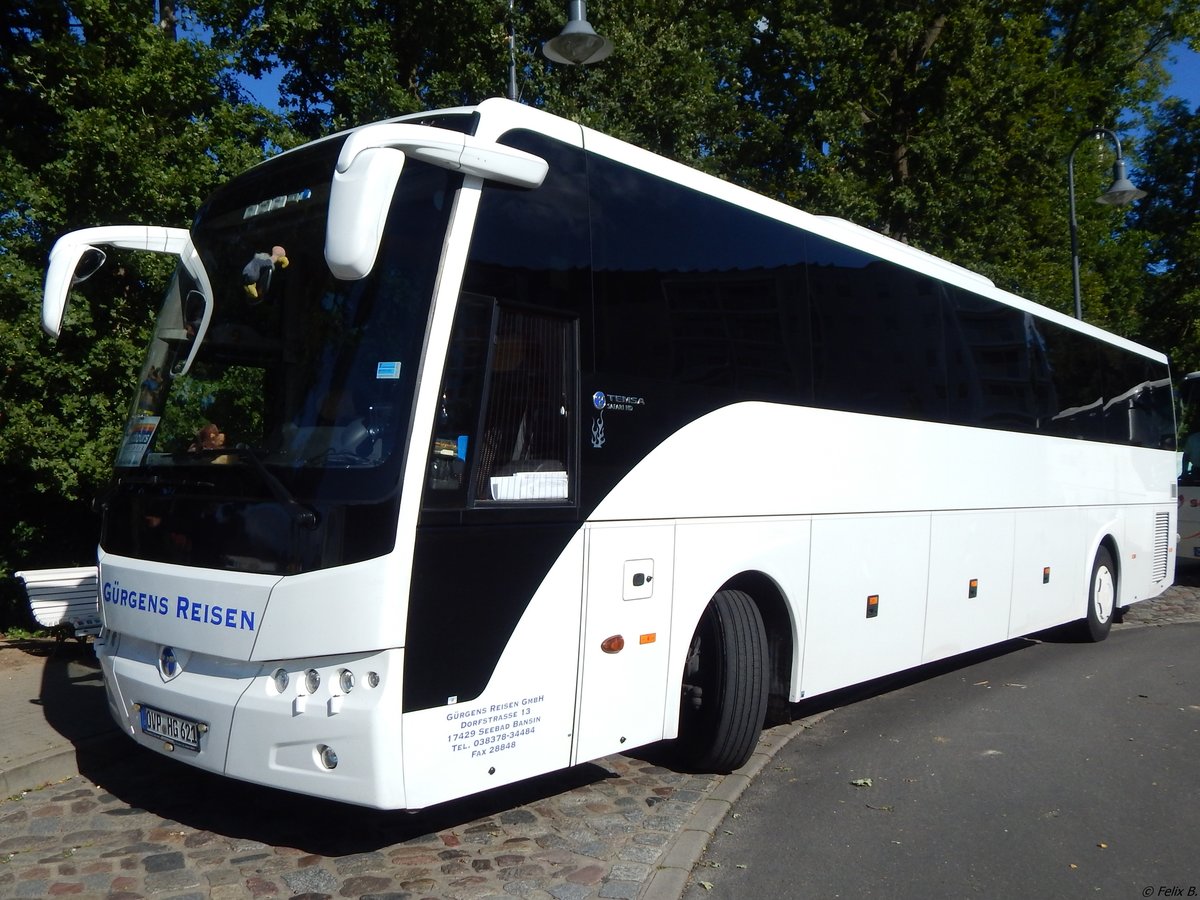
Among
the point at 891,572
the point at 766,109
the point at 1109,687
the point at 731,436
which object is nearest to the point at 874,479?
the point at 891,572

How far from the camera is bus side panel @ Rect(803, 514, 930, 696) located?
291 inches

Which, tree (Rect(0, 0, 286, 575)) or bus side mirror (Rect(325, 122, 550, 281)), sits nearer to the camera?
bus side mirror (Rect(325, 122, 550, 281))

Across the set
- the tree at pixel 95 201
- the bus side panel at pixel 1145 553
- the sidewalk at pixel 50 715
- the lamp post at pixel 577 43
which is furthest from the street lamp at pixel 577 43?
the bus side panel at pixel 1145 553

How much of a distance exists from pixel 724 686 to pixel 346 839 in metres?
2.33

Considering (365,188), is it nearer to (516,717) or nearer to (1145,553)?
(516,717)

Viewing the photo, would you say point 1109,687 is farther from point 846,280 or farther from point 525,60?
point 525,60

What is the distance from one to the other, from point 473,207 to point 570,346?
2.93 ft

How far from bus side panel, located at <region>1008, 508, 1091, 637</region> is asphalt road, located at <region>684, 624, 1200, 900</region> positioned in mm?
843

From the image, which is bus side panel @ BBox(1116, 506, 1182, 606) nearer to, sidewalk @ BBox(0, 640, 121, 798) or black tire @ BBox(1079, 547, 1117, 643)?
black tire @ BBox(1079, 547, 1117, 643)

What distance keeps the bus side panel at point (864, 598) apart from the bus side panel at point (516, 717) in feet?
8.26

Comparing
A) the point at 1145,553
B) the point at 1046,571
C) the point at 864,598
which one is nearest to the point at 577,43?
the point at 864,598

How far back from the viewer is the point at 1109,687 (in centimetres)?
1002

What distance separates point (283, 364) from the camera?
5.05m

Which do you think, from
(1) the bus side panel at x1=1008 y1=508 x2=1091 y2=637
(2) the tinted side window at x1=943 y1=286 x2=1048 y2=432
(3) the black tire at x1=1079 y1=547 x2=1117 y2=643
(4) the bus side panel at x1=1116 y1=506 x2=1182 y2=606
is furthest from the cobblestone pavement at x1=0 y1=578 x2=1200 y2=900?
(4) the bus side panel at x1=1116 y1=506 x2=1182 y2=606
